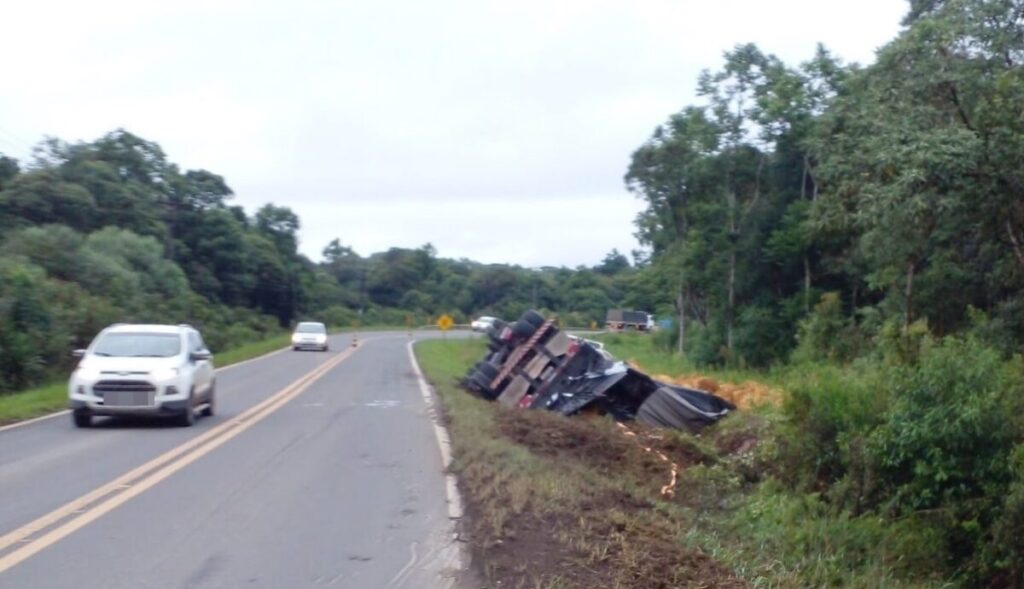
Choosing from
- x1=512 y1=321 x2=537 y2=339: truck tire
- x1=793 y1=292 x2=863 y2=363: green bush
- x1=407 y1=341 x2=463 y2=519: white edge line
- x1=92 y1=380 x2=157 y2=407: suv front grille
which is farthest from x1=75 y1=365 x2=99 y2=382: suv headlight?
x1=793 y1=292 x2=863 y2=363: green bush

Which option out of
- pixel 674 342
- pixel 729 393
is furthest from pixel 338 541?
pixel 674 342

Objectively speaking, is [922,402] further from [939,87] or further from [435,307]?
[435,307]

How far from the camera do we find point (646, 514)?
1188cm

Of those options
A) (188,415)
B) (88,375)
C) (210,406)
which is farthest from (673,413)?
(88,375)

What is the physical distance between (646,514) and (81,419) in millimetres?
11107

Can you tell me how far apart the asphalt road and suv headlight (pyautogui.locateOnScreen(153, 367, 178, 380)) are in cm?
82

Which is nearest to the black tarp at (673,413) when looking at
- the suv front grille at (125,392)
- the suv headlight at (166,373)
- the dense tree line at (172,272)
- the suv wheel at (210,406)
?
the suv wheel at (210,406)

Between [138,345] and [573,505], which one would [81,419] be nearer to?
[138,345]

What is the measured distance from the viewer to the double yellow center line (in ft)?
33.0

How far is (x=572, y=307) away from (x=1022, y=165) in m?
53.0

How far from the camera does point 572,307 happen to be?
77.5 meters

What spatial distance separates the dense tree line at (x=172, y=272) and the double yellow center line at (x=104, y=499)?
13.8 m

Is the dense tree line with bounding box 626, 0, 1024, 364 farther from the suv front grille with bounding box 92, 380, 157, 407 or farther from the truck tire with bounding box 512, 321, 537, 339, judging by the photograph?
the suv front grille with bounding box 92, 380, 157, 407

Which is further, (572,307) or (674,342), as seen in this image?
(572,307)
